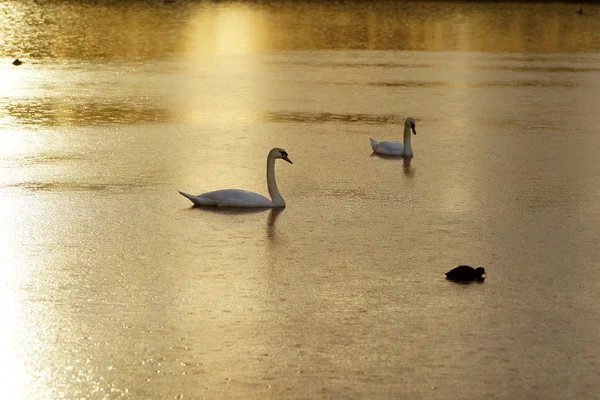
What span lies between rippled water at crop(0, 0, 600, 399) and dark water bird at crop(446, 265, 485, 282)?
0.11m

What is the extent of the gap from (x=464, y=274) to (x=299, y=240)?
1434 millimetres

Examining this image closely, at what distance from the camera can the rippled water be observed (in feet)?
18.1

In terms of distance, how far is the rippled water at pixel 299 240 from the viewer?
18.1ft

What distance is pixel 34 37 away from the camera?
29047mm

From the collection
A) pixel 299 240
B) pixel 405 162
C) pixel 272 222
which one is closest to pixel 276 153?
pixel 272 222

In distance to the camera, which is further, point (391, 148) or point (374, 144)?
point (374, 144)

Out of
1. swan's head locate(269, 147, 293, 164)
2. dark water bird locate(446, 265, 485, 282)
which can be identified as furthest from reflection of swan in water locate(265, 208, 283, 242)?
dark water bird locate(446, 265, 485, 282)

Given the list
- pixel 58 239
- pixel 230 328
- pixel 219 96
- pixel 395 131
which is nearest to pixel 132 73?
pixel 219 96

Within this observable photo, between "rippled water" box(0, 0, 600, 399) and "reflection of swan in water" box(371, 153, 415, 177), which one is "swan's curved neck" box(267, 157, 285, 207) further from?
"reflection of swan in water" box(371, 153, 415, 177)

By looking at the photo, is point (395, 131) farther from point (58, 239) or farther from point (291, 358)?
point (291, 358)

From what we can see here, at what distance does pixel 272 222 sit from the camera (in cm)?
869

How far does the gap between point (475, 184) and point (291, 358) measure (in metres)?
4.95

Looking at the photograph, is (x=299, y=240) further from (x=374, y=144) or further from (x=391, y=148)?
(x=374, y=144)

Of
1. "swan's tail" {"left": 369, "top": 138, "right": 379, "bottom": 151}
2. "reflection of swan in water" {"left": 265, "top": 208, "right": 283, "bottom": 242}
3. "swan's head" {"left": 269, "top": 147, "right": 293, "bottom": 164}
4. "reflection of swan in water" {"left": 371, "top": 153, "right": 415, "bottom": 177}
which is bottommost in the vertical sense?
"reflection of swan in water" {"left": 371, "top": 153, "right": 415, "bottom": 177}
